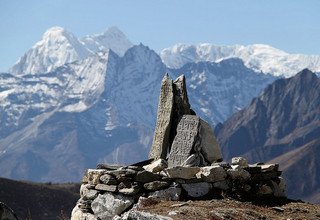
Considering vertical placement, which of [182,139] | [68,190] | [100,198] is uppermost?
[182,139]

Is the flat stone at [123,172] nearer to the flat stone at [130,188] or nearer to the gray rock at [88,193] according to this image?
the flat stone at [130,188]

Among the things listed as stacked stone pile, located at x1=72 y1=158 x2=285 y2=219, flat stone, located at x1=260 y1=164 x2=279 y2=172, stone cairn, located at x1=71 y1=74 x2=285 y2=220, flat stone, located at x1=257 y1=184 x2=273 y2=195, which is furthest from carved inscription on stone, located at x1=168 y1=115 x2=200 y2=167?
flat stone, located at x1=257 y1=184 x2=273 y2=195

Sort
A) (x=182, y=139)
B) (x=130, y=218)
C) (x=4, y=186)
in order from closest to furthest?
(x=130, y=218) < (x=182, y=139) < (x=4, y=186)

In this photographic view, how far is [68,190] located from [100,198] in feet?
550

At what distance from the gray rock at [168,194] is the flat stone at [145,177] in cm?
45

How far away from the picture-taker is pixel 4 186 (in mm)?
166125

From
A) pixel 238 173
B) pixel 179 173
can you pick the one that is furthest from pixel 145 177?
pixel 238 173

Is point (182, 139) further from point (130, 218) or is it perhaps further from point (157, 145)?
point (130, 218)

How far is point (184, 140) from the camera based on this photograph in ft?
84.7

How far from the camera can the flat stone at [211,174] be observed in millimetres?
21859

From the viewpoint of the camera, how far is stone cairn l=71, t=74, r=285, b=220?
21.6 m

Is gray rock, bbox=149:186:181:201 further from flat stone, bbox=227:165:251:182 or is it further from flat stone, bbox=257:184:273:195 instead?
flat stone, bbox=257:184:273:195

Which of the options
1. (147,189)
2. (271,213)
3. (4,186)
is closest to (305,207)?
(271,213)

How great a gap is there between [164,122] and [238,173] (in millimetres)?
5954
